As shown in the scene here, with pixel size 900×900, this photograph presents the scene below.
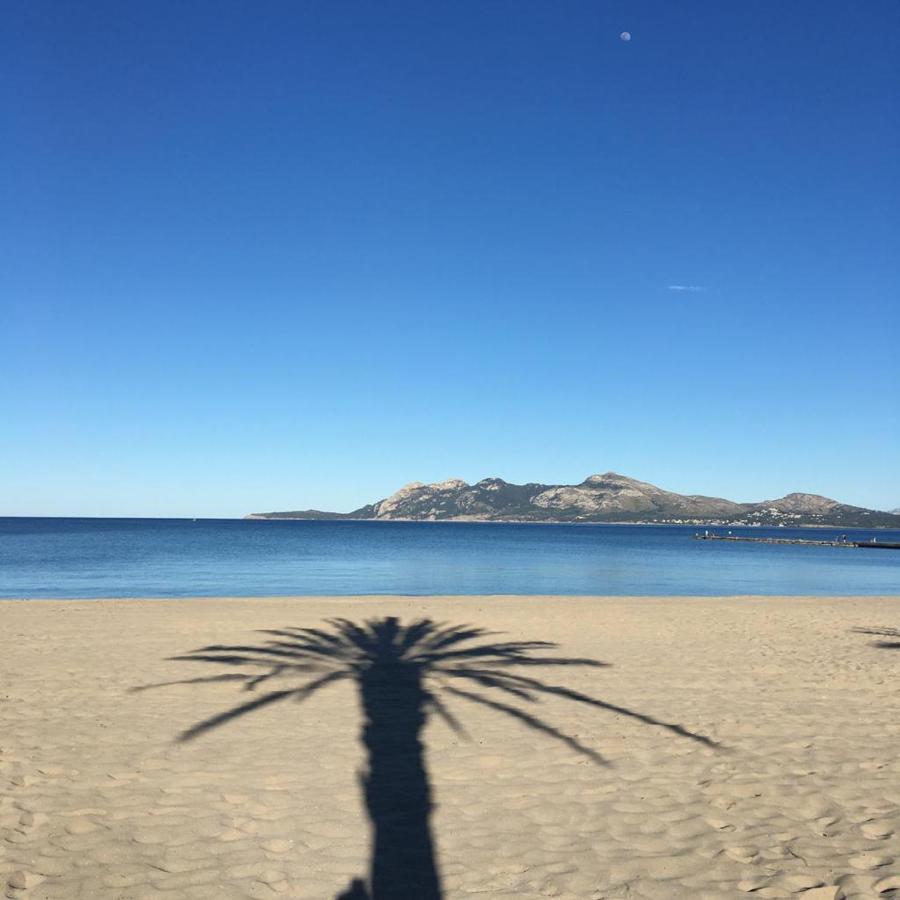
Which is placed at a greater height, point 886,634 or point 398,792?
point 398,792

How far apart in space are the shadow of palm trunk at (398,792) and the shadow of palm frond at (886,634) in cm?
1227

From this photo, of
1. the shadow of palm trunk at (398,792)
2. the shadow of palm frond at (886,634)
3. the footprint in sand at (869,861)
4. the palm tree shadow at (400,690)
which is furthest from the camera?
the shadow of palm frond at (886,634)

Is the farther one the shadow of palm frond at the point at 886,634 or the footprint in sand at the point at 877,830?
the shadow of palm frond at the point at 886,634

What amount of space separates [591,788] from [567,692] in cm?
468

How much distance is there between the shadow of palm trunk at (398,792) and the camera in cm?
573

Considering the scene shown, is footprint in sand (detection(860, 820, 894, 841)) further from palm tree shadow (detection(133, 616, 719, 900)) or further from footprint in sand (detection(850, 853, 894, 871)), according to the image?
palm tree shadow (detection(133, 616, 719, 900))

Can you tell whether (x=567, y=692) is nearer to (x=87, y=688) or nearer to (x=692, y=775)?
(x=692, y=775)

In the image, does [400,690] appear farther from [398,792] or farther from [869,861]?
[869,861]

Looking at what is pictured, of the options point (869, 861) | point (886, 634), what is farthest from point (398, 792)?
point (886, 634)

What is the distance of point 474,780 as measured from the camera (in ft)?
26.3

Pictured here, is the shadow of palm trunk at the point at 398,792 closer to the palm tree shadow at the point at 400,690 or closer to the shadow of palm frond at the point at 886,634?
the palm tree shadow at the point at 400,690

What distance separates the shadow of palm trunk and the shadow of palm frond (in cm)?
1227

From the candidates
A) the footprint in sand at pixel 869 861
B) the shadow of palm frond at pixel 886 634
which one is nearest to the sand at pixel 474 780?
the footprint in sand at pixel 869 861

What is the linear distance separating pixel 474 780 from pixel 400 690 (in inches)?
170
